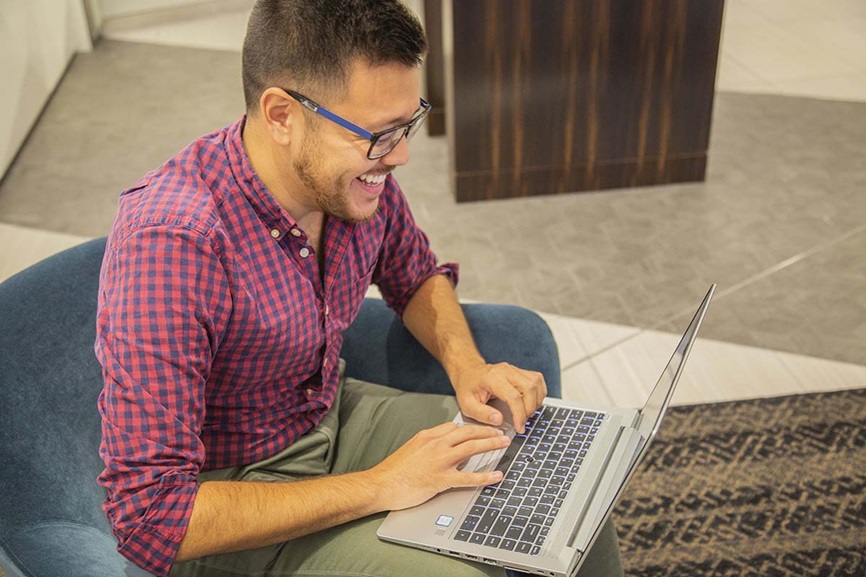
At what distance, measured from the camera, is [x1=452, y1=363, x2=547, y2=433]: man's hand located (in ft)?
5.08

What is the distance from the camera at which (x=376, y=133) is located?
4.47ft

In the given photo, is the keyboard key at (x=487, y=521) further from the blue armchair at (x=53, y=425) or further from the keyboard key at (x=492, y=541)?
the blue armchair at (x=53, y=425)

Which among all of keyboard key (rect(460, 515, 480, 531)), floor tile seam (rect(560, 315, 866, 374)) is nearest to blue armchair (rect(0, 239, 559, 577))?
keyboard key (rect(460, 515, 480, 531))

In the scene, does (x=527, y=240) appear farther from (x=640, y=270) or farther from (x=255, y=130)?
(x=255, y=130)

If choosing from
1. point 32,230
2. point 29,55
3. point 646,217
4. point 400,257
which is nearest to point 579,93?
point 646,217

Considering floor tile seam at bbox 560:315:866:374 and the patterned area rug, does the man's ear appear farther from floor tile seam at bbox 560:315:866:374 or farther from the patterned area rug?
floor tile seam at bbox 560:315:866:374

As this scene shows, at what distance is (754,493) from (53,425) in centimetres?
149

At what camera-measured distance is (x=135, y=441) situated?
1.22 meters

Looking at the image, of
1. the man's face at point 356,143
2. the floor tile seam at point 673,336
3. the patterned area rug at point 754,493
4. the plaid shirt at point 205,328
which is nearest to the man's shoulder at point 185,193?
the plaid shirt at point 205,328

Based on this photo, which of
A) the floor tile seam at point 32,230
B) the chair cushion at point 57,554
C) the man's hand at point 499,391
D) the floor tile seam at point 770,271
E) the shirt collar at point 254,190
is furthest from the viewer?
the floor tile seam at point 32,230

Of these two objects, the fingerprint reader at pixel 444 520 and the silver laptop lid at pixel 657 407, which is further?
the fingerprint reader at pixel 444 520

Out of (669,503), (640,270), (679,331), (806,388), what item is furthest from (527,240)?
(669,503)

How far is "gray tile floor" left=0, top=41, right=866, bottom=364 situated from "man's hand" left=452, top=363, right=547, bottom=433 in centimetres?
128

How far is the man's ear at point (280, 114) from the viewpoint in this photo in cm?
136
